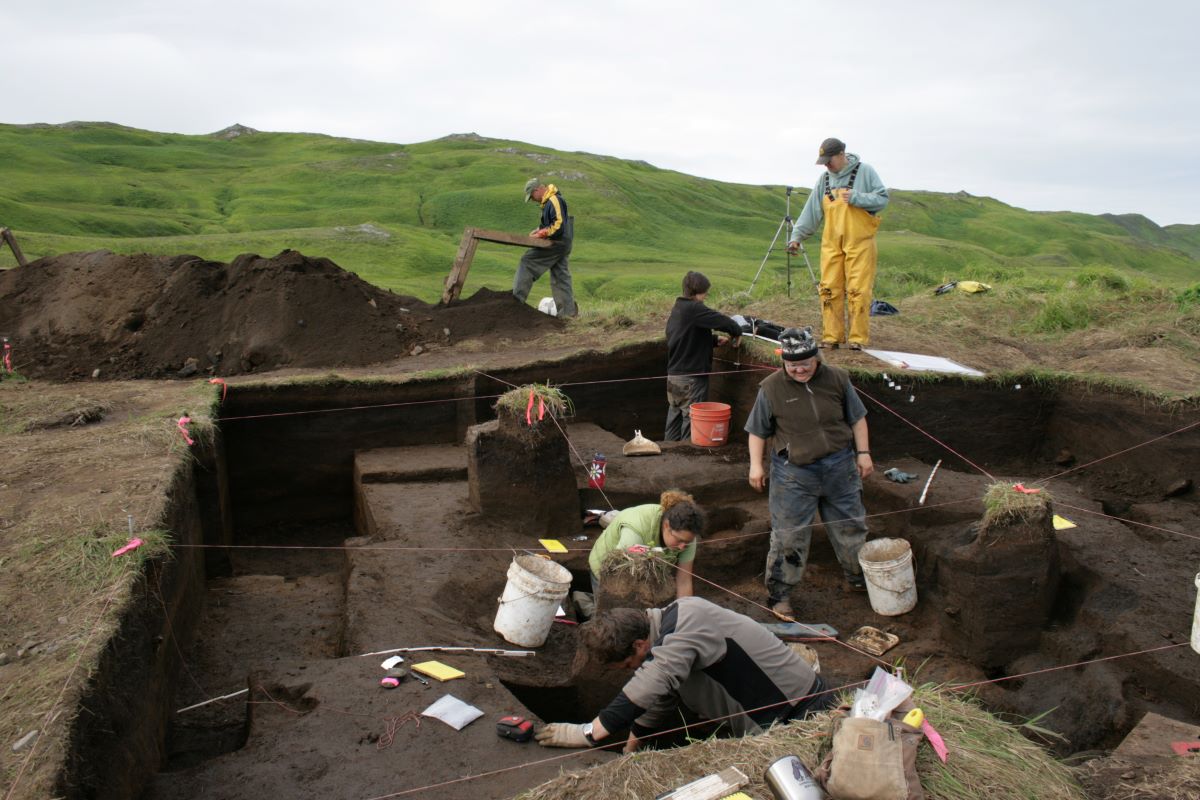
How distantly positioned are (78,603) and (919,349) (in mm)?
9211

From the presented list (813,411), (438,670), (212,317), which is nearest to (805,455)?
(813,411)

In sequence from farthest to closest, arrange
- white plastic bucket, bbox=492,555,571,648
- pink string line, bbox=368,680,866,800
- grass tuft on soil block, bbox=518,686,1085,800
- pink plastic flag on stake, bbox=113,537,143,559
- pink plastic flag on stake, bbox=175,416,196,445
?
pink plastic flag on stake, bbox=175,416,196,445, white plastic bucket, bbox=492,555,571,648, pink plastic flag on stake, bbox=113,537,143,559, pink string line, bbox=368,680,866,800, grass tuft on soil block, bbox=518,686,1085,800

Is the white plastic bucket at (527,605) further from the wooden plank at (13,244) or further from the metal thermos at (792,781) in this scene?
the wooden plank at (13,244)

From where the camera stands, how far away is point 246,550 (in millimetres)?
8719

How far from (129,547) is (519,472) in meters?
3.30

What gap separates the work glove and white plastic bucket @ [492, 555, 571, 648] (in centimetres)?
353

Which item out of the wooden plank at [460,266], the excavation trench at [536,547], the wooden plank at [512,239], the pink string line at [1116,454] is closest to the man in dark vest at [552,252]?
the wooden plank at [512,239]

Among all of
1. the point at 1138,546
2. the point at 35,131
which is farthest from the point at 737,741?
the point at 35,131

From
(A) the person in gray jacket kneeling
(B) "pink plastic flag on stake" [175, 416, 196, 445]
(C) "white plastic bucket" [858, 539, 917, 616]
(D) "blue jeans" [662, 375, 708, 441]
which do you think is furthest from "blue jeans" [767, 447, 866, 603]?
(B) "pink plastic flag on stake" [175, 416, 196, 445]

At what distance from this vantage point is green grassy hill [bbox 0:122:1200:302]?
20688mm

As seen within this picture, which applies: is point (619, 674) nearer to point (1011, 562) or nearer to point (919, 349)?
point (1011, 562)

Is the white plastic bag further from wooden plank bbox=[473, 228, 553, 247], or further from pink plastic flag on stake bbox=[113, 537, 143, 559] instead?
wooden plank bbox=[473, 228, 553, 247]

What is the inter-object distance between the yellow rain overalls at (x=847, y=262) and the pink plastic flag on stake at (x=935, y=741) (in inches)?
265

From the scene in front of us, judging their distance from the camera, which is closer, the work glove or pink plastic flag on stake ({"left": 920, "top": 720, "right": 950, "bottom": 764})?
pink plastic flag on stake ({"left": 920, "top": 720, "right": 950, "bottom": 764})
